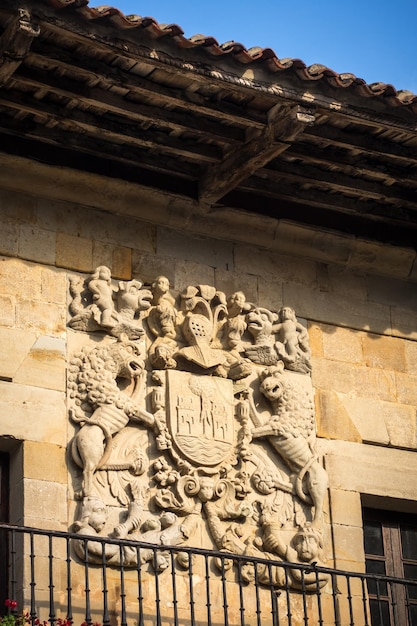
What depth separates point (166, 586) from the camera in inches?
356

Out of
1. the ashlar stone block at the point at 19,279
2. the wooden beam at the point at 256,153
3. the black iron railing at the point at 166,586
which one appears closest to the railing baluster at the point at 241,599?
the black iron railing at the point at 166,586

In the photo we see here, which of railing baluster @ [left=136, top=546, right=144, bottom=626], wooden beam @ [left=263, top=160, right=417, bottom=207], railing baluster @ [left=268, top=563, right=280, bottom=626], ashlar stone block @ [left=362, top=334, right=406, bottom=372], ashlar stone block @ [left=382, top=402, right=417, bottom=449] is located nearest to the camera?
railing baluster @ [left=136, top=546, right=144, bottom=626]

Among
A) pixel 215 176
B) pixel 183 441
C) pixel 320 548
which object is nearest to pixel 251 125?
pixel 215 176

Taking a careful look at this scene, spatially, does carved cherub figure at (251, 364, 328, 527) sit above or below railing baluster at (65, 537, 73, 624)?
above

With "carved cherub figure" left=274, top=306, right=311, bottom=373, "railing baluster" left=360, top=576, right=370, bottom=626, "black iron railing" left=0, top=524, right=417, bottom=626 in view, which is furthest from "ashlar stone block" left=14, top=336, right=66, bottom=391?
"railing baluster" left=360, top=576, right=370, bottom=626

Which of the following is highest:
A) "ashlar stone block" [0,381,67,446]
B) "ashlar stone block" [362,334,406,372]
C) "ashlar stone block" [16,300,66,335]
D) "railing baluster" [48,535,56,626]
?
"ashlar stone block" [362,334,406,372]

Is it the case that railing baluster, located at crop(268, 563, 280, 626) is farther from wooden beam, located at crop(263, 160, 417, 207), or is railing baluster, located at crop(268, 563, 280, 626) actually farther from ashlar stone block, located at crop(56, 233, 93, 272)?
wooden beam, located at crop(263, 160, 417, 207)

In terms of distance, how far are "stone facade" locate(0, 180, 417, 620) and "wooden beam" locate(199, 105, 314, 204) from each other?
0.37m

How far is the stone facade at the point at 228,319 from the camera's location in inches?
356

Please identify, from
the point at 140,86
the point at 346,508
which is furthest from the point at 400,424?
the point at 140,86

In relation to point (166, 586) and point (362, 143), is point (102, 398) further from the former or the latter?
point (362, 143)

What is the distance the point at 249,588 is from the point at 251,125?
277cm

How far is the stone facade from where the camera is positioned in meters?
9.04

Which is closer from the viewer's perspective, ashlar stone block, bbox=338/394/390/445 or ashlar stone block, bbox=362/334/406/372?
ashlar stone block, bbox=338/394/390/445
